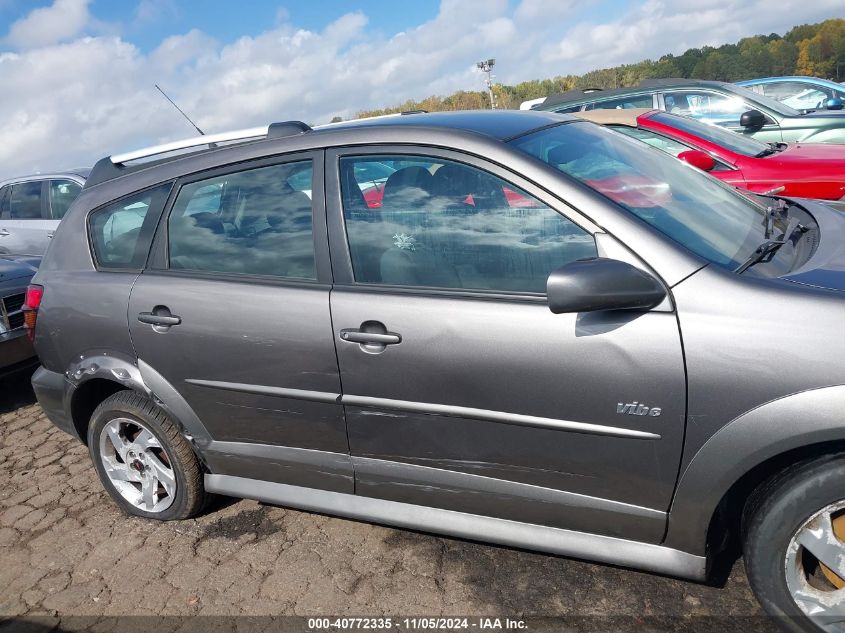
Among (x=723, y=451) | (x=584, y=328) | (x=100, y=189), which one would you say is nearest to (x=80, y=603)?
(x=100, y=189)

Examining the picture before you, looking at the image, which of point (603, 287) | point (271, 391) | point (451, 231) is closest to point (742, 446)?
point (603, 287)

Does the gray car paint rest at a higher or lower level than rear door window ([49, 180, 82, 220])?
lower

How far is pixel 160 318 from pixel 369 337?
1.07m

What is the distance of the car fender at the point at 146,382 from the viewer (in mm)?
3100

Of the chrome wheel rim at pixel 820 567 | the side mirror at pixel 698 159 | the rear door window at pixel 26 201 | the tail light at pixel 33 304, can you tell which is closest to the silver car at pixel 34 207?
the rear door window at pixel 26 201

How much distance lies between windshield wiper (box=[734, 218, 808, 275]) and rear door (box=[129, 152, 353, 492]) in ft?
4.81

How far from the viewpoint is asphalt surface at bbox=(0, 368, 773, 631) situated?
254 centimetres

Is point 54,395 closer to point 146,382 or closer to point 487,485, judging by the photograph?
point 146,382

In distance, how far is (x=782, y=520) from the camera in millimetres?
2037

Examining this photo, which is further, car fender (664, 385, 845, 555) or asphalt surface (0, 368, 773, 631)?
asphalt surface (0, 368, 773, 631)

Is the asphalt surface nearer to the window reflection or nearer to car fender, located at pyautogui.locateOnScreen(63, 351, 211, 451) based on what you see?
car fender, located at pyautogui.locateOnScreen(63, 351, 211, 451)

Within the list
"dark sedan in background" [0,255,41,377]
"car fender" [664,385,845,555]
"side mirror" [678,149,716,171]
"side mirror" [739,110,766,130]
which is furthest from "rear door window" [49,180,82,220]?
"car fender" [664,385,845,555]

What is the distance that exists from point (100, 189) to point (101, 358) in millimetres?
864

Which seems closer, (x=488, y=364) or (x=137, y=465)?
(x=488, y=364)
